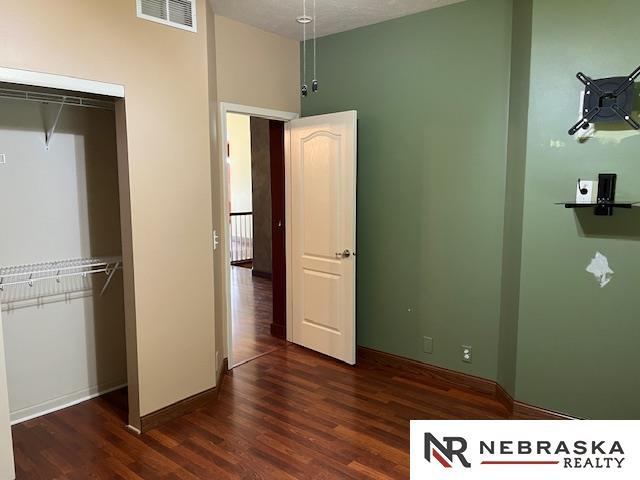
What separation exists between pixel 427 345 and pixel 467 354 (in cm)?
33

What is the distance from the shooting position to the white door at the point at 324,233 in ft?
12.8

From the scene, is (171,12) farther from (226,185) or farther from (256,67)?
(226,185)

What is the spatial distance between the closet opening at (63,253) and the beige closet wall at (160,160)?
107 mm

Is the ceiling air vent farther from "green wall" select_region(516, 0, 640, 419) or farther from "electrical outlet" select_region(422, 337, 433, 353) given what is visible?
"electrical outlet" select_region(422, 337, 433, 353)

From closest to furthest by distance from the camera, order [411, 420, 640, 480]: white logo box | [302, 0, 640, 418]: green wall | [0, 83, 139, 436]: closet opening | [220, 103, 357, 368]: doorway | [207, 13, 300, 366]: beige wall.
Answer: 1. [411, 420, 640, 480]: white logo box
2. [302, 0, 640, 418]: green wall
3. [0, 83, 139, 436]: closet opening
4. [207, 13, 300, 366]: beige wall
5. [220, 103, 357, 368]: doorway

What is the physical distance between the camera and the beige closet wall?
253 centimetres

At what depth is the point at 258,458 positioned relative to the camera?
8.86 ft

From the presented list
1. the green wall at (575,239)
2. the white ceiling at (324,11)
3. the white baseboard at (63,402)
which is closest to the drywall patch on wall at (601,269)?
the green wall at (575,239)

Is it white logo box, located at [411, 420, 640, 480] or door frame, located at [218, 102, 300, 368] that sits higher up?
door frame, located at [218, 102, 300, 368]

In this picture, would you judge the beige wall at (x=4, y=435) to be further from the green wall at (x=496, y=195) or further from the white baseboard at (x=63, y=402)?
the green wall at (x=496, y=195)

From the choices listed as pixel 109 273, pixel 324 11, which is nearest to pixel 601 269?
pixel 324 11

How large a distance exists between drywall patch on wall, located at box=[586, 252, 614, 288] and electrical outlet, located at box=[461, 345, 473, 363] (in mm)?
1109

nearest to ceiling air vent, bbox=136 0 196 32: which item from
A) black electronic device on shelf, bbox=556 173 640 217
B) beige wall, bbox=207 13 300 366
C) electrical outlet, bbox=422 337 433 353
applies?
beige wall, bbox=207 13 300 366

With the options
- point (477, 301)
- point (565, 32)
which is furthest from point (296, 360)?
point (565, 32)
